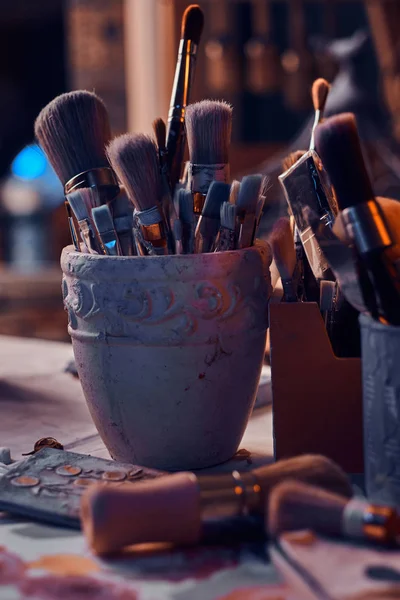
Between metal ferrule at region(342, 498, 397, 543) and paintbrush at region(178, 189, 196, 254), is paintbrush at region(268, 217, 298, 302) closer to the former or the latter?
paintbrush at region(178, 189, 196, 254)

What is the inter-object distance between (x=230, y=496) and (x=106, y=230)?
0.20m

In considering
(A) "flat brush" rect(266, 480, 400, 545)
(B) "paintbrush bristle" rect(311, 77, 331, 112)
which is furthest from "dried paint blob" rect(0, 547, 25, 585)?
(B) "paintbrush bristle" rect(311, 77, 331, 112)

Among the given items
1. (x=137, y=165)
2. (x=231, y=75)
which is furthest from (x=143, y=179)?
(x=231, y=75)

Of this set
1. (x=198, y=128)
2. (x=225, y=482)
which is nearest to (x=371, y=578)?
(x=225, y=482)

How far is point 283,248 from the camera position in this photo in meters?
0.57

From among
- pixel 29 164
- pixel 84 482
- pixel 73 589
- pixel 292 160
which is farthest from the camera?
pixel 29 164

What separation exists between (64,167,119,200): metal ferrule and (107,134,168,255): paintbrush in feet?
0.13

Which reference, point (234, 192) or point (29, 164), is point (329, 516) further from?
point (29, 164)

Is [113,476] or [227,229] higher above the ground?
[227,229]

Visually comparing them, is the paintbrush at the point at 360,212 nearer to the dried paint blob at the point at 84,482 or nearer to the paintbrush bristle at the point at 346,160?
the paintbrush bristle at the point at 346,160

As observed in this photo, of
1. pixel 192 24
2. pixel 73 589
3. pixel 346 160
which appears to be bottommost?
pixel 73 589

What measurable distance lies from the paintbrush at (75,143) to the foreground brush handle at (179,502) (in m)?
0.22

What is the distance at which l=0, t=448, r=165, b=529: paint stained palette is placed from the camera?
1.66ft

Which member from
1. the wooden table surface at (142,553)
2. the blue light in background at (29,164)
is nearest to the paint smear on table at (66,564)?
the wooden table surface at (142,553)
